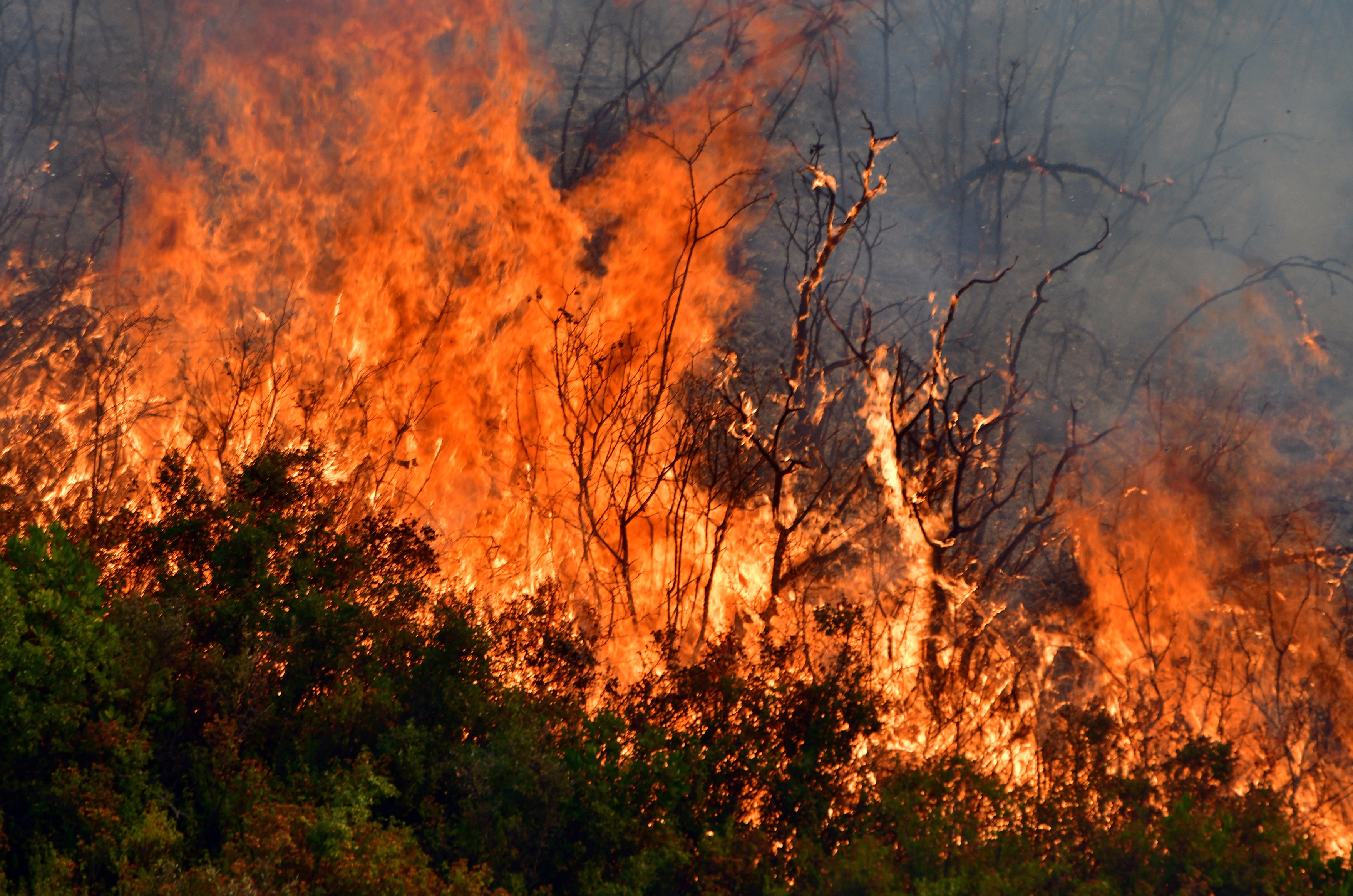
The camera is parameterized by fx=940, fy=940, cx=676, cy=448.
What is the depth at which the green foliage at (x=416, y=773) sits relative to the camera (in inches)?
116

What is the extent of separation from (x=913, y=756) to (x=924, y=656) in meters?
1.73

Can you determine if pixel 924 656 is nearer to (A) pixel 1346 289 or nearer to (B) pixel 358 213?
(A) pixel 1346 289

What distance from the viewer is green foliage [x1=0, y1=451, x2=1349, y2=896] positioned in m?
2.95

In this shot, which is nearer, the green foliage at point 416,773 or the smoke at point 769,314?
the green foliage at point 416,773

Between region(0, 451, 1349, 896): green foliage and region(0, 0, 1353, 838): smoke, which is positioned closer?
region(0, 451, 1349, 896): green foliage

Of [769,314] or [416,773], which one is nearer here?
[416,773]

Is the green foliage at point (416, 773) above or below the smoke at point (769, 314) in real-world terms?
below

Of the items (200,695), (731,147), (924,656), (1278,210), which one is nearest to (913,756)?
(924,656)

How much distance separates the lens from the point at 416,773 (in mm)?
3535

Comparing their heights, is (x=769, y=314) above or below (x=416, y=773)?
above

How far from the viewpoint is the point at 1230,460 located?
6.51m

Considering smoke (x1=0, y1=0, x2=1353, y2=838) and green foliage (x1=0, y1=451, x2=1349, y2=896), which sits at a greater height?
smoke (x1=0, y1=0, x2=1353, y2=838)

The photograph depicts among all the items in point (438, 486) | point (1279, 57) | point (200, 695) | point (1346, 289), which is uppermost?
point (1279, 57)

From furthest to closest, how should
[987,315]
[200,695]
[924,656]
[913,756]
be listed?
[987,315] → [924,656] → [913,756] → [200,695]
